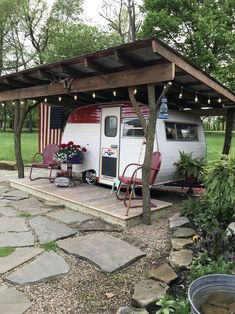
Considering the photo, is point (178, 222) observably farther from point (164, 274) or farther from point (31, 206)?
point (31, 206)

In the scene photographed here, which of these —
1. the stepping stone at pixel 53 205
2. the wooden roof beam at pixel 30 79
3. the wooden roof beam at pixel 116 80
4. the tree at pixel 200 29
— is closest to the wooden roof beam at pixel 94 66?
the wooden roof beam at pixel 116 80

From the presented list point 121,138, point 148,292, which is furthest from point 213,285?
point 121,138

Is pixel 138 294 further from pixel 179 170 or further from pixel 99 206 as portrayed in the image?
pixel 179 170

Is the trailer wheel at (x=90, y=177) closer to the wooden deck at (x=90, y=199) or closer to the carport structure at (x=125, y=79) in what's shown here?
the wooden deck at (x=90, y=199)

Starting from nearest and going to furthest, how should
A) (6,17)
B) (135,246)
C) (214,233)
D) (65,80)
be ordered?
(214,233) < (135,246) < (65,80) < (6,17)

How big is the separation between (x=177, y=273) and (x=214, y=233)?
0.67 meters

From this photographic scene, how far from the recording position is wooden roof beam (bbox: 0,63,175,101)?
4762 mm

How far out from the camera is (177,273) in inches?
143

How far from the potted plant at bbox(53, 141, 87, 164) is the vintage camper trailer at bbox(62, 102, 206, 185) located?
266mm

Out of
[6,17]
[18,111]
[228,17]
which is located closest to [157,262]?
[18,111]

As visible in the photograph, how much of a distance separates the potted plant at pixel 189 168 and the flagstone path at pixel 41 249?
7.79 ft

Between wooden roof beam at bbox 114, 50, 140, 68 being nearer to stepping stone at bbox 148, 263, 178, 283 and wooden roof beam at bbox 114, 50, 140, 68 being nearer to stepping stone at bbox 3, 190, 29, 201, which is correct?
stepping stone at bbox 148, 263, 178, 283

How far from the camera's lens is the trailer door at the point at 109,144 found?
7.45 meters

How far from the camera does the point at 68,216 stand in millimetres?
5797
